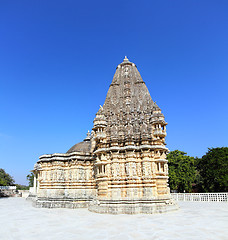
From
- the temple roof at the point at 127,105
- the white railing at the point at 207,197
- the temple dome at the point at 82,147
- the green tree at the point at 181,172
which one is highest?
the temple roof at the point at 127,105

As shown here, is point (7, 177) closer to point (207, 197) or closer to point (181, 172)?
point (181, 172)

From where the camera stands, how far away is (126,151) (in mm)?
20078

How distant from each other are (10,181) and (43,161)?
1893 inches

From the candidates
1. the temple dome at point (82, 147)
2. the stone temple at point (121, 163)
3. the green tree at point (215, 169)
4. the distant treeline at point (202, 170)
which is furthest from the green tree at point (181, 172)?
the stone temple at point (121, 163)

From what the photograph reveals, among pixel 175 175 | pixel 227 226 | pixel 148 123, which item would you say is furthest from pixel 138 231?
pixel 175 175

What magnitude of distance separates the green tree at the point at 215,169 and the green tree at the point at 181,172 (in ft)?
7.71

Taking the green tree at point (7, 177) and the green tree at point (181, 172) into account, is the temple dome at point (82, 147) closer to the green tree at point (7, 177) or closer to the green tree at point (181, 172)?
the green tree at point (181, 172)

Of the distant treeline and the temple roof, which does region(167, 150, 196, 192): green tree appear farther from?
the temple roof

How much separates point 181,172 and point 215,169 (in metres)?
6.09

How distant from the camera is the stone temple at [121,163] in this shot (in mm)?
18953

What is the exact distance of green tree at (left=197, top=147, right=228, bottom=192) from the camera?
35084 millimetres

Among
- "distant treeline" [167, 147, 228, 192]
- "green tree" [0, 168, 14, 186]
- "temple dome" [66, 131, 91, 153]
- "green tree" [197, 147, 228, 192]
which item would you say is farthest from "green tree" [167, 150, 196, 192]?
"green tree" [0, 168, 14, 186]

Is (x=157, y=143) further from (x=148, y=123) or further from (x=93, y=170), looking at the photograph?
(x=93, y=170)

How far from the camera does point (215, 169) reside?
36625 mm
